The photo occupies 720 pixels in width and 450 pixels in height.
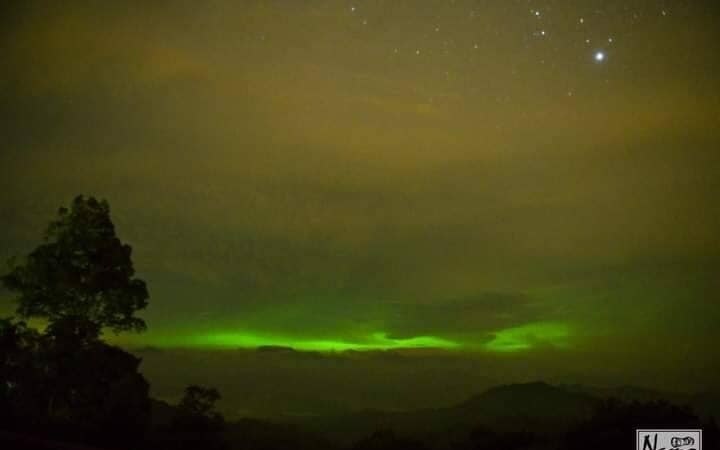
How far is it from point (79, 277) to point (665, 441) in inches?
355

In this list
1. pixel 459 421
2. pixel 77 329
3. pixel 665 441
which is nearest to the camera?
pixel 665 441

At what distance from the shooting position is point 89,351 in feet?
34.8

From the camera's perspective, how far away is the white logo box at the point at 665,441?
7758 mm

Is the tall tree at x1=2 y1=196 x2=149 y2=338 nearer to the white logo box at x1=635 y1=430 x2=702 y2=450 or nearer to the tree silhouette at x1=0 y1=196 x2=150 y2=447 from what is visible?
the tree silhouette at x1=0 y1=196 x2=150 y2=447

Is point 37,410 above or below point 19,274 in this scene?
below

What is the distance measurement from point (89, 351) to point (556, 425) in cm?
893

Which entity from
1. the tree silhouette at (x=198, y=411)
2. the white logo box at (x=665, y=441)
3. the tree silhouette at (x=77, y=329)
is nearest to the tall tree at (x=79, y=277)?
the tree silhouette at (x=77, y=329)

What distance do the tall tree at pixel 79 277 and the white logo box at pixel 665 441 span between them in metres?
7.98

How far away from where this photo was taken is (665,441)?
314 inches

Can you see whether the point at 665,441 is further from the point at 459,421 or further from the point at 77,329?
the point at 459,421

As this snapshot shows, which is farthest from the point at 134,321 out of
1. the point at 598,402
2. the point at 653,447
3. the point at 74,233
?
the point at 598,402

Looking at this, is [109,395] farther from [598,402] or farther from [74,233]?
[598,402]

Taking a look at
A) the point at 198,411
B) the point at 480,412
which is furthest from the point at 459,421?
the point at 198,411

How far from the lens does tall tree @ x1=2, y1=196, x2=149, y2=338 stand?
10797mm
